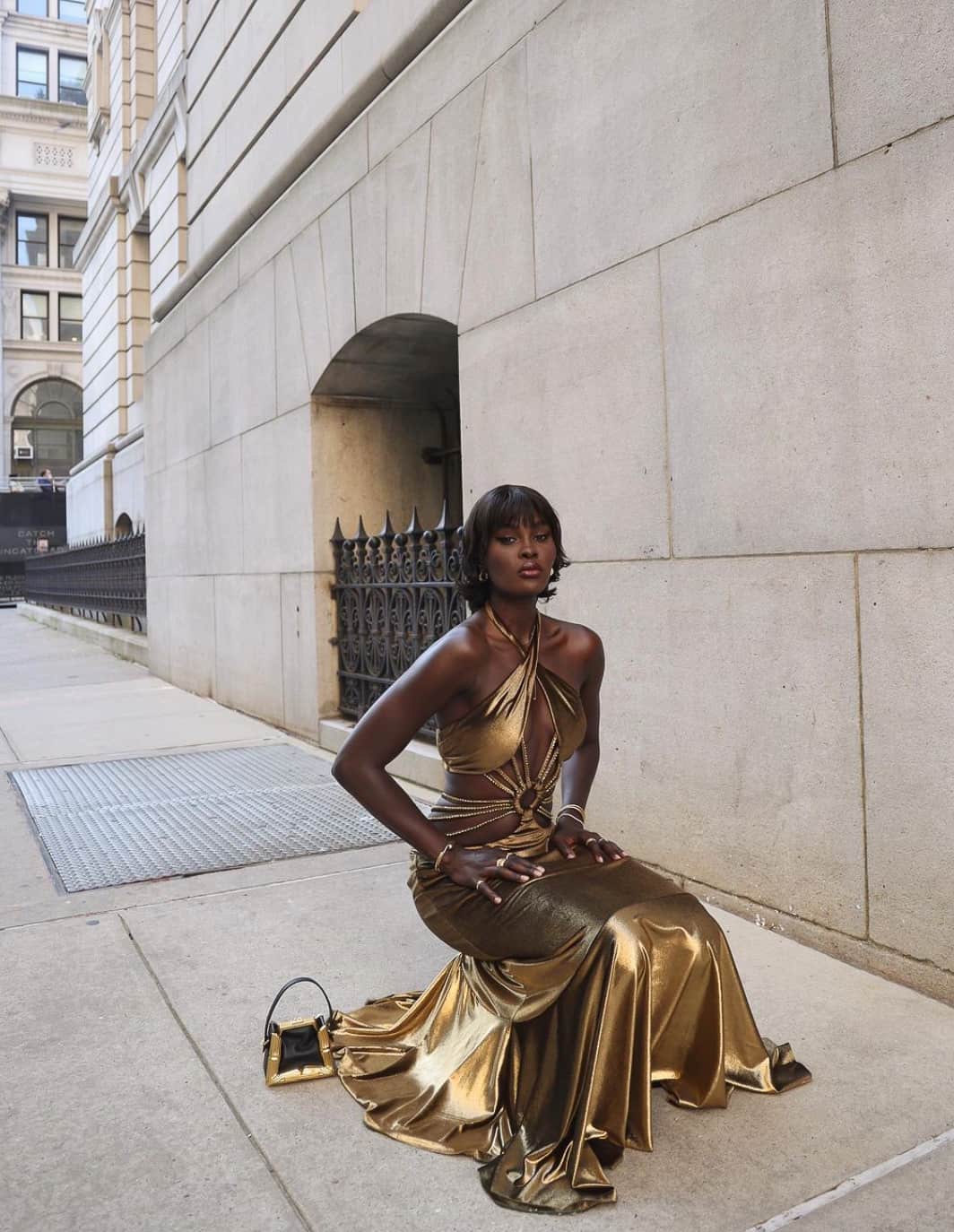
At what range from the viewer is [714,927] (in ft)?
7.75

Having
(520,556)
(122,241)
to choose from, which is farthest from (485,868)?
(122,241)

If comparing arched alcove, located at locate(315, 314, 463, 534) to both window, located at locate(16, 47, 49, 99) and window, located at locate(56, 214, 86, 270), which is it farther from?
window, located at locate(16, 47, 49, 99)

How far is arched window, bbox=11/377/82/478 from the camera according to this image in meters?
47.3

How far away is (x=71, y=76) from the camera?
4559cm

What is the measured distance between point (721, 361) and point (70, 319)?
50.2 metres

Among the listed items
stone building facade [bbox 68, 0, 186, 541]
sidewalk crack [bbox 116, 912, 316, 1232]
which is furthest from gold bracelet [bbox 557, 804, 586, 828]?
stone building facade [bbox 68, 0, 186, 541]

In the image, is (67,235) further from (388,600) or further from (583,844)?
(583,844)

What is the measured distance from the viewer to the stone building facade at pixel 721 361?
10.9 feet

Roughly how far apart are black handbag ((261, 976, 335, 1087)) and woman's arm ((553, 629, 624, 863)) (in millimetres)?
772

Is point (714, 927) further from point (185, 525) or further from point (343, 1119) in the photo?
point (185, 525)

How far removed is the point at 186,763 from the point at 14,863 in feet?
7.87

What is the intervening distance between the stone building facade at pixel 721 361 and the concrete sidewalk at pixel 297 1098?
480mm

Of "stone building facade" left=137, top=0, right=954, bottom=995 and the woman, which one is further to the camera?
"stone building facade" left=137, top=0, right=954, bottom=995

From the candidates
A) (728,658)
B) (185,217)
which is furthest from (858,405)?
(185,217)
